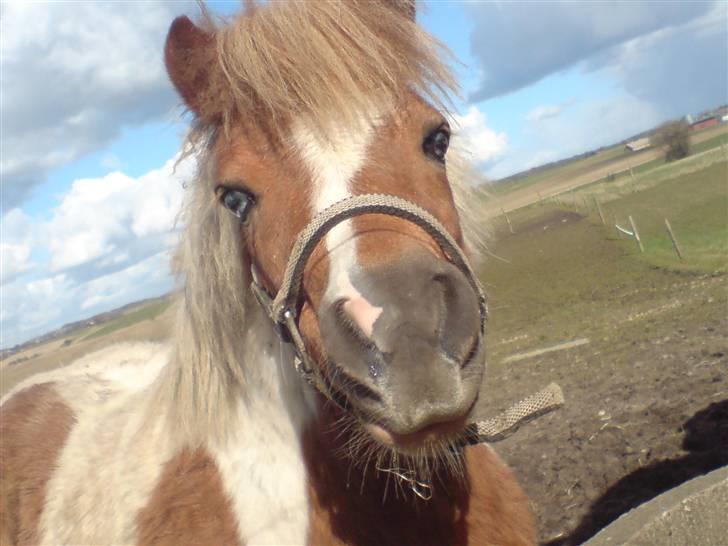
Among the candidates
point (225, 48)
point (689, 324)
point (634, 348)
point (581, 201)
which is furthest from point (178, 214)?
point (581, 201)

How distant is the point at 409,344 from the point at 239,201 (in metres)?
0.91

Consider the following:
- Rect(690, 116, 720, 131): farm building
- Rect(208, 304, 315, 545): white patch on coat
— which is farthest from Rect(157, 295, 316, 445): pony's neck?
Rect(690, 116, 720, 131): farm building

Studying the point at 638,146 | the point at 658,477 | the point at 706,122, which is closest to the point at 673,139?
the point at 638,146

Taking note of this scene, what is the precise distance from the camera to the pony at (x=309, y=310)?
177cm

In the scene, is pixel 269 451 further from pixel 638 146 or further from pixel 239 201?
pixel 638 146

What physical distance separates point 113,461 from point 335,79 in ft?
5.83

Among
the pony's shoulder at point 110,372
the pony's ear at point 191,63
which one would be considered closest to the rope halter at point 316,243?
the pony's ear at point 191,63

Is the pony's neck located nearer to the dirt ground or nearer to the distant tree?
the dirt ground

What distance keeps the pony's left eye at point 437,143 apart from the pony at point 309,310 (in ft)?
0.03

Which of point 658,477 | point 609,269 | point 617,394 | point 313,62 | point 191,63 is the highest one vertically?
point 191,63

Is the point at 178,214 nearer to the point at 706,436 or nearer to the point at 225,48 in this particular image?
the point at 225,48

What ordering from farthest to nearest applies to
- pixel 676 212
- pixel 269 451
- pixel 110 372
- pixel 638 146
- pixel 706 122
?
pixel 706 122 → pixel 638 146 → pixel 676 212 → pixel 110 372 → pixel 269 451

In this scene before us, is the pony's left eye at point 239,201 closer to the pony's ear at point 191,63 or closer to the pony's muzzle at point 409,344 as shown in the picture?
the pony's ear at point 191,63

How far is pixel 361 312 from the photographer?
1.71m
